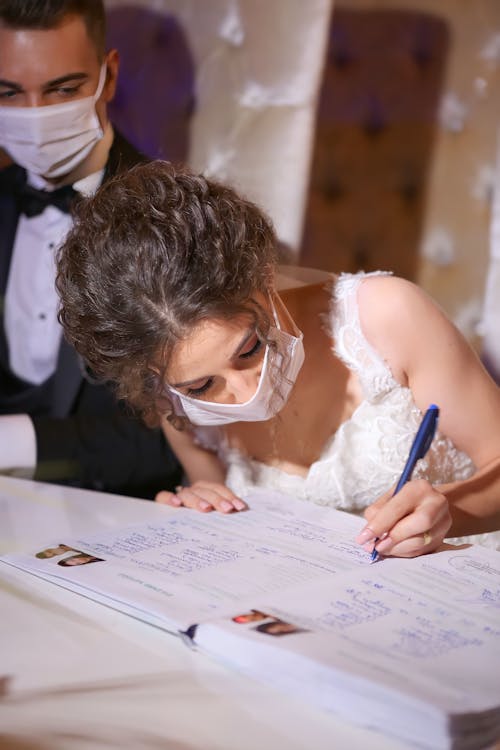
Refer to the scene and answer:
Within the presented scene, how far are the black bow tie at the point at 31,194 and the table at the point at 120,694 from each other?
844mm

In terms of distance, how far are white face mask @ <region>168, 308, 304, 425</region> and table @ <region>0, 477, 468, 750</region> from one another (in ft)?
1.17

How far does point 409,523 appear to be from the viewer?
0.96 m

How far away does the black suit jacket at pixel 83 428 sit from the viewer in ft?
5.25

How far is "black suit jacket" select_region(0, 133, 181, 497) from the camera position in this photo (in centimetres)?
160

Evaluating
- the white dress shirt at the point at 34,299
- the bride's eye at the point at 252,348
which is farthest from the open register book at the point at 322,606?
the white dress shirt at the point at 34,299

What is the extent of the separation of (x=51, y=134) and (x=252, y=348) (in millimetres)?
585

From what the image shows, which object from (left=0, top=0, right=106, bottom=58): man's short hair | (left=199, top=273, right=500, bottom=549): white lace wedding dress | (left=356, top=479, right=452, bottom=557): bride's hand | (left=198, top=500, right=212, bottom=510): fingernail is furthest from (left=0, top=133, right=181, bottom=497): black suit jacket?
(left=356, top=479, right=452, bottom=557): bride's hand

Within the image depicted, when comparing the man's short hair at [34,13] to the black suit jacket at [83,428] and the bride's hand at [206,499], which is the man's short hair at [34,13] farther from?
the bride's hand at [206,499]

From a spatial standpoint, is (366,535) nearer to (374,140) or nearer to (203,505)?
(203,505)

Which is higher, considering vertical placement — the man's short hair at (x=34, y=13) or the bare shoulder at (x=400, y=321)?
the man's short hair at (x=34, y=13)

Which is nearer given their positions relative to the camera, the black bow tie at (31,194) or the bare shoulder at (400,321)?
the bare shoulder at (400,321)

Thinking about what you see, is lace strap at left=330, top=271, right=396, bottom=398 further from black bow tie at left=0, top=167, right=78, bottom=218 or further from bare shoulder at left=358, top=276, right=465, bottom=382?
black bow tie at left=0, top=167, right=78, bottom=218

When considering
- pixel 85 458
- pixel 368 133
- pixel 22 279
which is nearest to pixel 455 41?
pixel 368 133

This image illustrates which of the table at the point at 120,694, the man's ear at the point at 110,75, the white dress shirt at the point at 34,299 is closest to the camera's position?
the table at the point at 120,694
